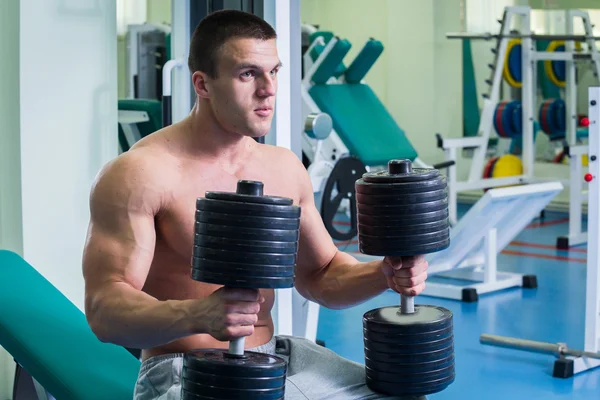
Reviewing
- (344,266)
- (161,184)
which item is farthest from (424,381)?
(161,184)

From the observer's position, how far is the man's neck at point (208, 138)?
6.27 feet

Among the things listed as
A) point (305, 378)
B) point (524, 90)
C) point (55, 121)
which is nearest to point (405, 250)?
point (305, 378)

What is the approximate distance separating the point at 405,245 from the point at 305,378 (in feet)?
1.14

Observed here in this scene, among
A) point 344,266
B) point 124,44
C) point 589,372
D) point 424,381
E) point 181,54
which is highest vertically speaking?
point 124,44

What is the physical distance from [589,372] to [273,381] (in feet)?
7.80

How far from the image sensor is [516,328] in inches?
165

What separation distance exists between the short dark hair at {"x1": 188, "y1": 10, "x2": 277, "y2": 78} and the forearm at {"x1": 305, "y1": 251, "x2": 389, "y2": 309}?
0.53 metres

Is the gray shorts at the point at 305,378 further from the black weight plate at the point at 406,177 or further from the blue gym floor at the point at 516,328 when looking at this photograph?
the blue gym floor at the point at 516,328

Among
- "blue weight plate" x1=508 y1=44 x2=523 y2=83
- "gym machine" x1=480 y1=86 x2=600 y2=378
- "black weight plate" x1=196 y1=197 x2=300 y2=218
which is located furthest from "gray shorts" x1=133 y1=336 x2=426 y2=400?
"blue weight plate" x1=508 y1=44 x2=523 y2=83

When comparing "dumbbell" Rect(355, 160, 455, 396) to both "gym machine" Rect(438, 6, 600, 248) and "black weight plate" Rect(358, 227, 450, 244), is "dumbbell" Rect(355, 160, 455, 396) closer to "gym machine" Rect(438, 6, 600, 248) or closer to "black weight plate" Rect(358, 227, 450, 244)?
"black weight plate" Rect(358, 227, 450, 244)

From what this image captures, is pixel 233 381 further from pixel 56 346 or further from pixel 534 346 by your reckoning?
pixel 534 346

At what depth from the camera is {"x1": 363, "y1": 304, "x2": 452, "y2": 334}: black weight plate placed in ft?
5.83

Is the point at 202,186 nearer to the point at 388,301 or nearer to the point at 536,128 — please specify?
the point at 388,301

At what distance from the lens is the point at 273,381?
5.04 ft
